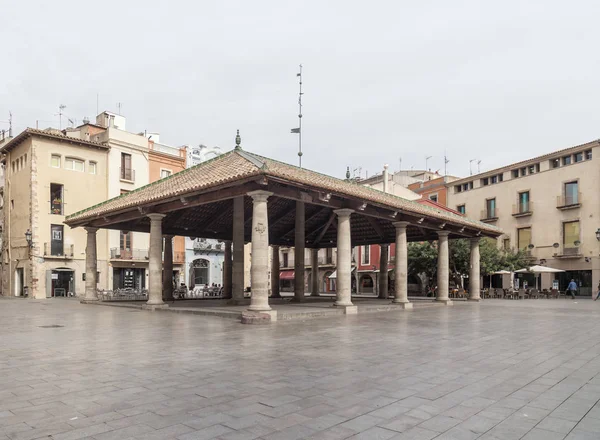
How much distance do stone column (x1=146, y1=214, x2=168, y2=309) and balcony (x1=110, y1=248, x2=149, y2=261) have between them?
21221 millimetres

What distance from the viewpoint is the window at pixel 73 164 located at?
122 feet

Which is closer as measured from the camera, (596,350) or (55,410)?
(55,410)

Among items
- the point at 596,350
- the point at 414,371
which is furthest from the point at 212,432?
the point at 596,350

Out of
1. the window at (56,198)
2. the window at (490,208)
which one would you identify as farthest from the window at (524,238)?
the window at (56,198)

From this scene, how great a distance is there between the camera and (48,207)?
118 ft

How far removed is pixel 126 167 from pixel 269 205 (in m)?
20.1

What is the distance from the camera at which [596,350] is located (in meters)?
9.65

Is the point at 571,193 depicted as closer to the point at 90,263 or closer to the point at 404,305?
the point at 404,305

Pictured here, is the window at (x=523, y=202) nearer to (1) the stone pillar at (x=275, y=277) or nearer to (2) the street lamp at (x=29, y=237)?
(1) the stone pillar at (x=275, y=277)

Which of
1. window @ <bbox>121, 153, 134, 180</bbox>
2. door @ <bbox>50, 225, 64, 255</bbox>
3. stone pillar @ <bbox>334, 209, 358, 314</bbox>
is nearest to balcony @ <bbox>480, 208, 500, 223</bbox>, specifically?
stone pillar @ <bbox>334, 209, 358, 314</bbox>

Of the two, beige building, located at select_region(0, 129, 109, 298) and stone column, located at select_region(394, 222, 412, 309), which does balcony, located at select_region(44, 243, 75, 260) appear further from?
stone column, located at select_region(394, 222, 412, 309)

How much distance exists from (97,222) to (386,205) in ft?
47.3

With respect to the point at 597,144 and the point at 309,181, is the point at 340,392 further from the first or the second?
the point at 597,144

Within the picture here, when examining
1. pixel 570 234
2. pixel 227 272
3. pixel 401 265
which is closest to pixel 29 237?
pixel 227 272
